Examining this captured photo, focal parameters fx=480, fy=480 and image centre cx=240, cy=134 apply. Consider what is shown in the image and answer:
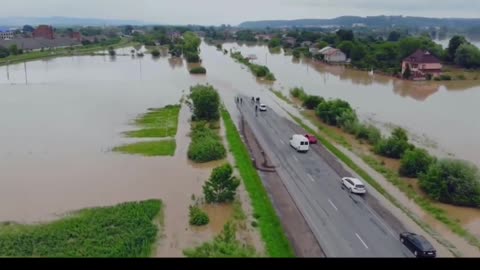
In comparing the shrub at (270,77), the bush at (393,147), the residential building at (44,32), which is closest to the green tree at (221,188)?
the bush at (393,147)

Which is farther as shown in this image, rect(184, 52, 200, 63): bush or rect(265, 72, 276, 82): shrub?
rect(184, 52, 200, 63): bush

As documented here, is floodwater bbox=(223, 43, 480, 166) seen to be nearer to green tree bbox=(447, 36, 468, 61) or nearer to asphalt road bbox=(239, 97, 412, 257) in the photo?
asphalt road bbox=(239, 97, 412, 257)

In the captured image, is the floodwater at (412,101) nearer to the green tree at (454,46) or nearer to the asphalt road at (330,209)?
the asphalt road at (330,209)

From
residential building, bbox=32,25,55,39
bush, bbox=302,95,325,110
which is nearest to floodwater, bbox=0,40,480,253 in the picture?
bush, bbox=302,95,325,110

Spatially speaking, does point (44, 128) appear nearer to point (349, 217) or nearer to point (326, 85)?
point (349, 217)

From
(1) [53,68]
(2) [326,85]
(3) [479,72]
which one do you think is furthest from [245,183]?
(1) [53,68]

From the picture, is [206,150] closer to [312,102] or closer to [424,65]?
[312,102]
